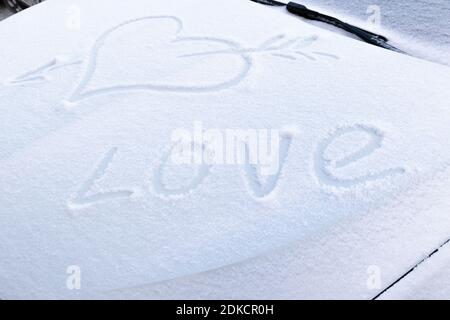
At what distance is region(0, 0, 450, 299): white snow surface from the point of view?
3.48ft

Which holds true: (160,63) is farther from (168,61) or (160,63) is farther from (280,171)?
(280,171)

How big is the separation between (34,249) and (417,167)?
2.33ft

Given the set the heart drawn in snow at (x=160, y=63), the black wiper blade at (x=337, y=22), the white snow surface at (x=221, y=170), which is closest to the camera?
the white snow surface at (x=221, y=170)

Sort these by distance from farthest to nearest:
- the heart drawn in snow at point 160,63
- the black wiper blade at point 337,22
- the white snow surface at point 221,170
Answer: the black wiper blade at point 337,22 → the heart drawn in snow at point 160,63 → the white snow surface at point 221,170

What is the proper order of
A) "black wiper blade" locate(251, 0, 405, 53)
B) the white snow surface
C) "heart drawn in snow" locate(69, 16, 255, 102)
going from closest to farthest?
the white snow surface < "heart drawn in snow" locate(69, 16, 255, 102) < "black wiper blade" locate(251, 0, 405, 53)

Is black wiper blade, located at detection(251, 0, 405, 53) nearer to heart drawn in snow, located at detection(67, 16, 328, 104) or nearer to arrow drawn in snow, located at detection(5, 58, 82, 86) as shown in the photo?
heart drawn in snow, located at detection(67, 16, 328, 104)

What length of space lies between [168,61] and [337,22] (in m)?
0.47

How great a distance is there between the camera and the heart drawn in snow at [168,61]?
4.58 ft

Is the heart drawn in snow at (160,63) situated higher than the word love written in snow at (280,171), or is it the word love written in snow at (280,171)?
the heart drawn in snow at (160,63)

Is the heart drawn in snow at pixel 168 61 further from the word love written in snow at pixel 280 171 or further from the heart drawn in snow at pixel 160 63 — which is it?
the word love written in snow at pixel 280 171

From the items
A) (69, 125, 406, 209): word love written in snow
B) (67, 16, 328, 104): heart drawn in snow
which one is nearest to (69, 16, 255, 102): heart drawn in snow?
(67, 16, 328, 104): heart drawn in snow

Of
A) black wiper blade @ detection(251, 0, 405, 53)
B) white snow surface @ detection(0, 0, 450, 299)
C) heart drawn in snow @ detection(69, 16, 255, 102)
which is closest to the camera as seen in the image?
white snow surface @ detection(0, 0, 450, 299)

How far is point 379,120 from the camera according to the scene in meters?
1.23

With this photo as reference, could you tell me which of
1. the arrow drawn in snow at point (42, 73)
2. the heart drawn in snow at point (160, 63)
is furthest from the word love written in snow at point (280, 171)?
the arrow drawn in snow at point (42, 73)
